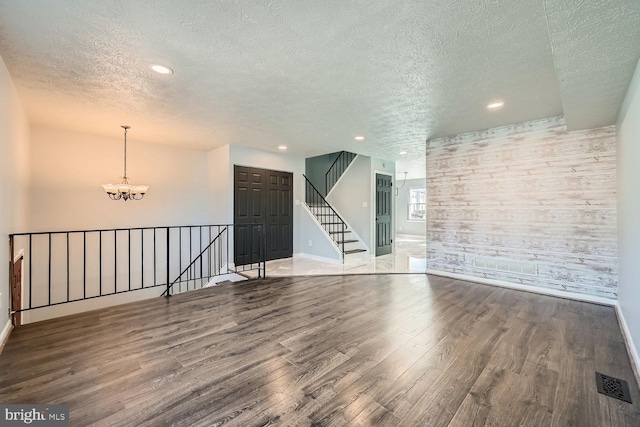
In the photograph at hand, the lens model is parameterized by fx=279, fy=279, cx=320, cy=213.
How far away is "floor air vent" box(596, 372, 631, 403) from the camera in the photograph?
1.87 meters

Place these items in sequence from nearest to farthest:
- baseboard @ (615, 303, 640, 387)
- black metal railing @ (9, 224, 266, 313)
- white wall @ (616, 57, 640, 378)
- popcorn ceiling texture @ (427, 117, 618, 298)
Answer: baseboard @ (615, 303, 640, 387)
white wall @ (616, 57, 640, 378)
popcorn ceiling texture @ (427, 117, 618, 298)
black metal railing @ (9, 224, 266, 313)

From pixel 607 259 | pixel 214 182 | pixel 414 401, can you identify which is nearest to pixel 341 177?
pixel 214 182

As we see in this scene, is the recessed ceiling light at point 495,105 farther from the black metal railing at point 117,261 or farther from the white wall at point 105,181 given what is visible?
the white wall at point 105,181

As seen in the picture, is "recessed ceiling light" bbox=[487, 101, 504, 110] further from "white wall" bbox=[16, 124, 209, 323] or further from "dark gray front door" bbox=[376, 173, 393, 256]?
"white wall" bbox=[16, 124, 209, 323]

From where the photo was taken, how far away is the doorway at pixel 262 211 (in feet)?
20.2

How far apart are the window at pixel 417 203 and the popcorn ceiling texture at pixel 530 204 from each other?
24.0 ft

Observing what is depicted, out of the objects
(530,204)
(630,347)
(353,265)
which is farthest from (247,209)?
(630,347)

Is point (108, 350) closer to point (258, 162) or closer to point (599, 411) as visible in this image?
point (599, 411)

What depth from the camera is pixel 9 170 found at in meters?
3.01

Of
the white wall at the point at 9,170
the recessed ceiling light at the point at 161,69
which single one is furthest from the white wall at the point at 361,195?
the white wall at the point at 9,170

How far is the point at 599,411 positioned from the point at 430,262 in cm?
371

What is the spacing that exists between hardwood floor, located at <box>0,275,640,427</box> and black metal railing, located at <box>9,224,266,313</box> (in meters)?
1.62

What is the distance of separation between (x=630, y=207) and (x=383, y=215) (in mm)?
5314

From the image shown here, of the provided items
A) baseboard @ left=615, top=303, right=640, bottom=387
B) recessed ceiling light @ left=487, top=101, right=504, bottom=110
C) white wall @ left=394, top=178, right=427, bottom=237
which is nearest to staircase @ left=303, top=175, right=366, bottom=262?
recessed ceiling light @ left=487, top=101, right=504, bottom=110
